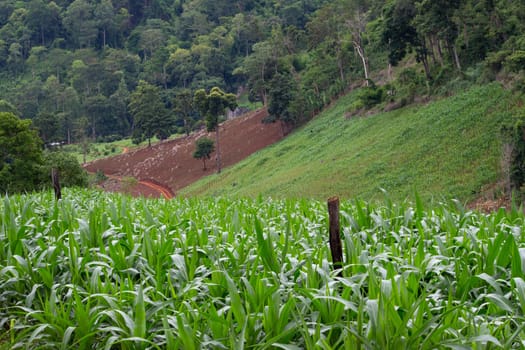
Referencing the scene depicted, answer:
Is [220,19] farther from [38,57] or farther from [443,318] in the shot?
[443,318]

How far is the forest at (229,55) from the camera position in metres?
27.9

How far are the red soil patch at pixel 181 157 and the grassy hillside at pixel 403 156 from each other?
8631 mm

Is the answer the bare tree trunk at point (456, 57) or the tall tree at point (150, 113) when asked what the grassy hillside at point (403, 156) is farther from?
the tall tree at point (150, 113)

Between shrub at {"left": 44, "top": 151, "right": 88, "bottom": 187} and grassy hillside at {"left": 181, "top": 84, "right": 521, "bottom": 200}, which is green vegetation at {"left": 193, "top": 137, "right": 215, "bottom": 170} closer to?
grassy hillside at {"left": 181, "top": 84, "right": 521, "bottom": 200}

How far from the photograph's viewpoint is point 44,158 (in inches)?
1014

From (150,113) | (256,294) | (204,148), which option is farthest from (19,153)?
(150,113)

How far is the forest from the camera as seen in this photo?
2789cm

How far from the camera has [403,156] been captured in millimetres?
23781

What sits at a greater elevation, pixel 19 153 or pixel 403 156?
pixel 19 153

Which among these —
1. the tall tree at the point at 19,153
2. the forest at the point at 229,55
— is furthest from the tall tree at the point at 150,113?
the tall tree at the point at 19,153

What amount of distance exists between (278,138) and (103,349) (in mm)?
44051

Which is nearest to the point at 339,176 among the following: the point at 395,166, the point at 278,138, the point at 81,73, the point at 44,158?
the point at 395,166

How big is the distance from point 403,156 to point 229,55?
53149mm

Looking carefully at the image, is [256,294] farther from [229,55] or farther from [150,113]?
[229,55]
